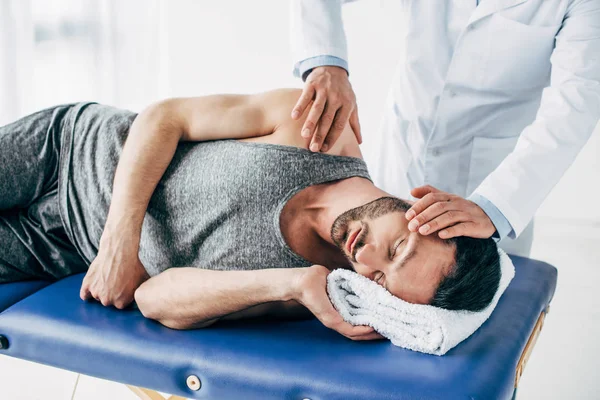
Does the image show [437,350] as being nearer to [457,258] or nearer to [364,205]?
[457,258]

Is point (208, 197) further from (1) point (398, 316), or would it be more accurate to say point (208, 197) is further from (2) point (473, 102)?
(2) point (473, 102)

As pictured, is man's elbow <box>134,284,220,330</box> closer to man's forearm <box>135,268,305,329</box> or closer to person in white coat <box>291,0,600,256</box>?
man's forearm <box>135,268,305,329</box>

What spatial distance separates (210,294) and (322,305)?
26 cm

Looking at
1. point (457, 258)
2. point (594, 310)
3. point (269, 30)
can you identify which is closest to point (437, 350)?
point (457, 258)

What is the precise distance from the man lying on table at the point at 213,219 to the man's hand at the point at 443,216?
0.09 ft

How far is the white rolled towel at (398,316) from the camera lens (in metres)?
1.22

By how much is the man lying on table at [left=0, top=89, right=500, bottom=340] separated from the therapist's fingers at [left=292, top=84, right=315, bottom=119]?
0.24 feet

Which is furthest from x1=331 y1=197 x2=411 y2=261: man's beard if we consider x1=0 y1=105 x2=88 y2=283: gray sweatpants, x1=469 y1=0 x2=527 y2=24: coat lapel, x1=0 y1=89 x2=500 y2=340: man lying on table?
x1=0 y1=105 x2=88 y2=283: gray sweatpants

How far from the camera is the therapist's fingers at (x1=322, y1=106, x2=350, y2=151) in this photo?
152 centimetres

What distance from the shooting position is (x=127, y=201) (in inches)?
60.2

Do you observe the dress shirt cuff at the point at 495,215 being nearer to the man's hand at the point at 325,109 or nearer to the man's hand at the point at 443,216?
the man's hand at the point at 443,216

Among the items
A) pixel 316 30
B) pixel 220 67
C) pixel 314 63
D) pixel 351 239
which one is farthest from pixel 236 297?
pixel 220 67

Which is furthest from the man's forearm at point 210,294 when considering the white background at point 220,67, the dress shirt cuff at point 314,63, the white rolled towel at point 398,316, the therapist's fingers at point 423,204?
the white background at point 220,67

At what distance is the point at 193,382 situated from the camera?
1.24m
